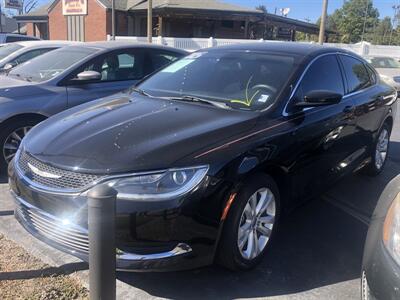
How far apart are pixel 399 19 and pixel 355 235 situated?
103 meters

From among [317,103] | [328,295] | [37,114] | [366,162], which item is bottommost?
[328,295]

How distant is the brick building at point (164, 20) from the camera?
2922 cm

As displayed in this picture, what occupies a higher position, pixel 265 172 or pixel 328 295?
pixel 265 172

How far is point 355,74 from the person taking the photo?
202 inches

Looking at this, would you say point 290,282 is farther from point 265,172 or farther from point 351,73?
point 351,73

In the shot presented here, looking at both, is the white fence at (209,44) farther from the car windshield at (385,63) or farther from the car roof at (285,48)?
the car roof at (285,48)

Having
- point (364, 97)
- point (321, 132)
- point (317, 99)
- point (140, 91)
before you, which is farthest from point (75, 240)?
point (364, 97)

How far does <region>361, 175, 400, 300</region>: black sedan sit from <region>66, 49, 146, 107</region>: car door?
13.4 feet

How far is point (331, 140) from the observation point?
4.23 meters

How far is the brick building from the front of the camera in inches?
1150

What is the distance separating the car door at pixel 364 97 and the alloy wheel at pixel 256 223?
182 cm

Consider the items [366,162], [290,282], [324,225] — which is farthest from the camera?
[366,162]

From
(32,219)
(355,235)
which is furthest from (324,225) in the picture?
(32,219)

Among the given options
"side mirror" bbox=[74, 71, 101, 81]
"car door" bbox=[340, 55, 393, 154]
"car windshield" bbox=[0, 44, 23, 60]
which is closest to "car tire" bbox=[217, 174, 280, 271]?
"car door" bbox=[340, 55, 393, 154]
